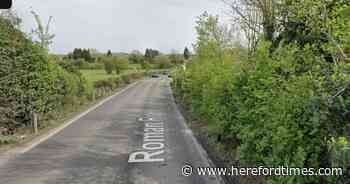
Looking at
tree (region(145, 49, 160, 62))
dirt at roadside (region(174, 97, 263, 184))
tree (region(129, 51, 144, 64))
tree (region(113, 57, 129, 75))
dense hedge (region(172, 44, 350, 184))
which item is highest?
tree (region(145, 49, 160, 62))

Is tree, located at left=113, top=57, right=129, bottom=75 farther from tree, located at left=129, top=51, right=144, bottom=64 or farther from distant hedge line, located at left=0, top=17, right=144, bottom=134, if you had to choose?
distant hedge line, located at left=0, top=17, right=144, bottom=134

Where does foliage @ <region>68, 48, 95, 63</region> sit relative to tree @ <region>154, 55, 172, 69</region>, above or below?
above

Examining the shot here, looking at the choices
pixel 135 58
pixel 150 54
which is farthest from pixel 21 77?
pixel 150 54

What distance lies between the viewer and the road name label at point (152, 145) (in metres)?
7.99

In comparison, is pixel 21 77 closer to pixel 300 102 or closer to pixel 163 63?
pixel 300 102

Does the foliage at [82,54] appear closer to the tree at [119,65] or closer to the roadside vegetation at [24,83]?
the tree at [119,65]

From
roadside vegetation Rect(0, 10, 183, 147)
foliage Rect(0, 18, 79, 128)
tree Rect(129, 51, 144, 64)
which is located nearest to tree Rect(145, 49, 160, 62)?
tree Rect(129, 51, 144, 64)

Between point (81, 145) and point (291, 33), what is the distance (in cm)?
713

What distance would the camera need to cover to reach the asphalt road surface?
259 inches

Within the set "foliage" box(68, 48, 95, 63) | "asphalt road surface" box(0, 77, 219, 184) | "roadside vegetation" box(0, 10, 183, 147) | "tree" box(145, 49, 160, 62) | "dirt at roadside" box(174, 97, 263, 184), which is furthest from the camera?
"tree" box(145, 49, 160, 62)

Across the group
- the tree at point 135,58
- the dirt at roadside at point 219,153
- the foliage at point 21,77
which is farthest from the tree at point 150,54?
the dirt at roadside at point 219,153

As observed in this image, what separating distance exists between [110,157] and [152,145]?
168 cm

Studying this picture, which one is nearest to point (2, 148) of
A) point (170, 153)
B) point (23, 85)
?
point (23, 85)

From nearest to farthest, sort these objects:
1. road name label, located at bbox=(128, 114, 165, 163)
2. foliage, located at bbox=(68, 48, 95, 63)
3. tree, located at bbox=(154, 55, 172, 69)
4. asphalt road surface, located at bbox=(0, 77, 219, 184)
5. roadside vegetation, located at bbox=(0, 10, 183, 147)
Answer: asphalt road surface, located at bbox=(0, 77, 219, 184) < road name label, located at bbox=(128, 114, 165, 163) < roadside vegetation, located at bbox=(0, 10, 183, 147) < foliage, located at bbox=(68, 48, 95, 63) < tree, located at bbox=(154, 55, 172, 69)
